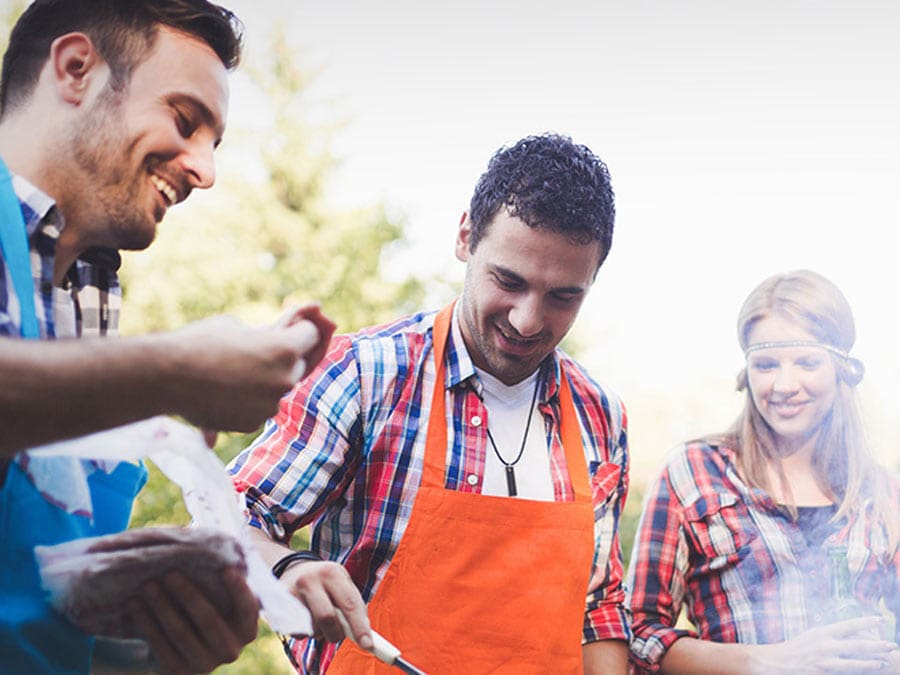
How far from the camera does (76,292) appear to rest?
1439mm

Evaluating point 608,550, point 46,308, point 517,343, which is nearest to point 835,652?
point 608,550

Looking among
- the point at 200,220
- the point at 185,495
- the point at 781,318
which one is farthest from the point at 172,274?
the point at 185,495

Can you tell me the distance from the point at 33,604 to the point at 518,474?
117cm

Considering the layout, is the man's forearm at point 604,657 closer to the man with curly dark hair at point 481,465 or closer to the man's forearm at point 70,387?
the man with curly dark hair at point 481,465

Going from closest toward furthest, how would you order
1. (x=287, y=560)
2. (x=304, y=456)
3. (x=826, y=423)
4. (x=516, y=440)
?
(x=287, y=560) → (x=304, y=456) → (x=516, y=440) → (x=826, y=423)

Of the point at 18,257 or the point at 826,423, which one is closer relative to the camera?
the point at 18,257

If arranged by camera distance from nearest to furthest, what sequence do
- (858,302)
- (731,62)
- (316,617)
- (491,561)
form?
(316,617) → (491,561) → (858,302) → (731,62)

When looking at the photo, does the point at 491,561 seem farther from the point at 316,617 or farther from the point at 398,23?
the point at 398,23

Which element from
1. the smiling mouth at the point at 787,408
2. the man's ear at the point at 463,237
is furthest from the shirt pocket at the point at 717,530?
the man's ear at the point at 463,237

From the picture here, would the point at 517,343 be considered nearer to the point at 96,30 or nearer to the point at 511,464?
the point at 511,464

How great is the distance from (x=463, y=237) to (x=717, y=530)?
3.68ft

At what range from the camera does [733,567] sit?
2.38 meters

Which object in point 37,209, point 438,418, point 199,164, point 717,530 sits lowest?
point 717,530

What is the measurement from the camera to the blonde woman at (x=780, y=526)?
7.48 ft
